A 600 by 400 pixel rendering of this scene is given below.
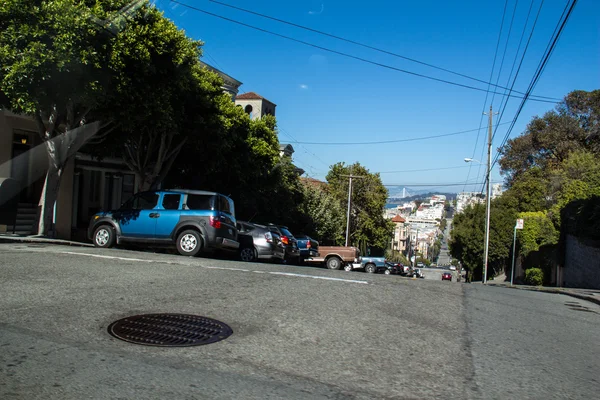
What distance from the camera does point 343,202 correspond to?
A: 2477 inches

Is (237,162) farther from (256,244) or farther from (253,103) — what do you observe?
(253,103)

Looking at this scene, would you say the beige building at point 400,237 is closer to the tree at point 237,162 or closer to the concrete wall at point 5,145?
the tree at point 237,162

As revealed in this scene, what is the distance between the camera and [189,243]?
49.6 ft

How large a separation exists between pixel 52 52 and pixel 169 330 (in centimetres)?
1154

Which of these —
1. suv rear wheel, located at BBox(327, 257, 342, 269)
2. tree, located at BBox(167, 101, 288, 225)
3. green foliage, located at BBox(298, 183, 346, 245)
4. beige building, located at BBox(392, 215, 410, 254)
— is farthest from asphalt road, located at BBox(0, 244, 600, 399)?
beige building, located at BBox(392, 215, 410, 254)

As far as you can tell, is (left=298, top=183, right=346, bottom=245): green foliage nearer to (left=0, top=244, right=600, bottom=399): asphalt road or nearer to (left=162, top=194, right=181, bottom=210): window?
(left=162, top=194, right=181, bottom=210): window

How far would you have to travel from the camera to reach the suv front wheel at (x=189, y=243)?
15000 millimetres

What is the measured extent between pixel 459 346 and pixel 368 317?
1.34m

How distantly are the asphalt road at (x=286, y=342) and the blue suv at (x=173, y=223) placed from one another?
17.2 feet

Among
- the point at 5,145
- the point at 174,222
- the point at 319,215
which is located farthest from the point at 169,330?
the point at 319,215

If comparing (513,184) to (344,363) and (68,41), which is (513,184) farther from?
(344,363)

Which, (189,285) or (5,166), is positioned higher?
(5,166)

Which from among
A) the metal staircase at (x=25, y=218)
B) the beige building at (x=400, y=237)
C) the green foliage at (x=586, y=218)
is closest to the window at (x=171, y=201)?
the metal staircase at (x=25, y=218)

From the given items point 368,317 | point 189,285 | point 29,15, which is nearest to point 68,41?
point 29,15
